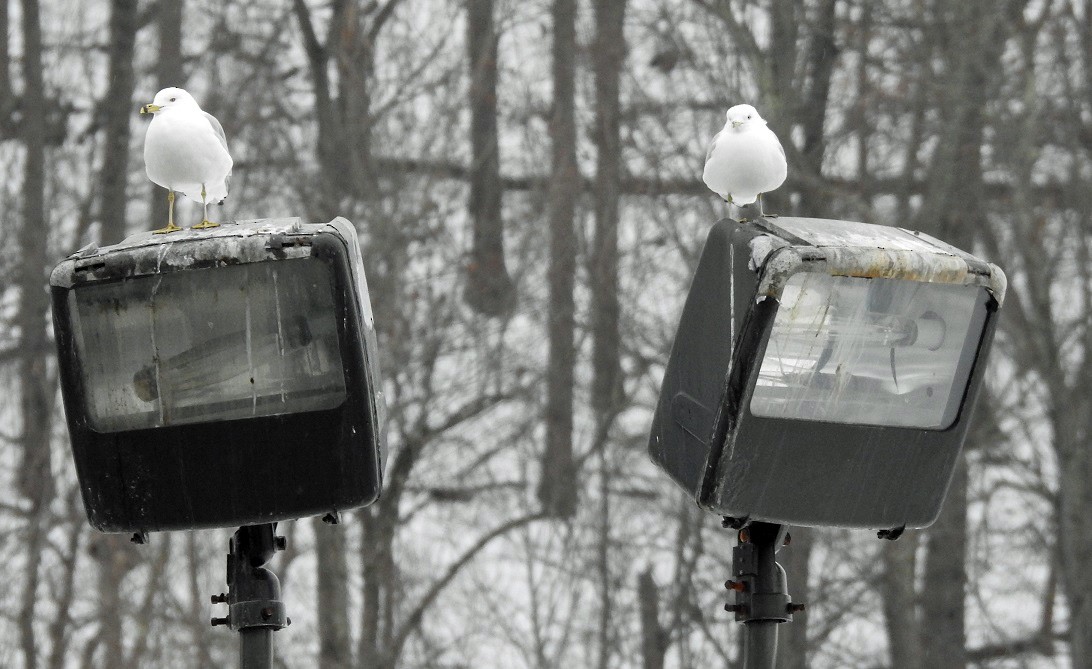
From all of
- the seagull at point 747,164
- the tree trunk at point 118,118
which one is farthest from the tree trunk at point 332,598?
the seagull at point 747,164

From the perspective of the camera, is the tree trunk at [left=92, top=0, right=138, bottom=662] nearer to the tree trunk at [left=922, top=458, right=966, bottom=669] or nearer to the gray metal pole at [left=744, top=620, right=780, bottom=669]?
the tree trunk at [left=922, top=458, right=966, bottom=669]

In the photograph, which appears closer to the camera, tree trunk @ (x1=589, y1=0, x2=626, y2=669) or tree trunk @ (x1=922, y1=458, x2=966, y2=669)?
tree trunk @ (x1=589, y1=0, x2=626, y2=669)

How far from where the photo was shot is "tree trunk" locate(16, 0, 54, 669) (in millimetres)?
9820

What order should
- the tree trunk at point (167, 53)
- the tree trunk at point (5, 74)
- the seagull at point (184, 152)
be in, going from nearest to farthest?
1. the seagull at point (184, 152)
2. the tree trunk at point (167, 53)
3. the tree trunk at point (5, 74)

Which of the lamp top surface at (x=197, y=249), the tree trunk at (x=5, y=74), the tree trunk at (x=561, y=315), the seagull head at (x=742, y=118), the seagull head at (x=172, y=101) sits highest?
the tree trunk at (x=5, y=74)

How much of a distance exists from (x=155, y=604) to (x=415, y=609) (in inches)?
59.7

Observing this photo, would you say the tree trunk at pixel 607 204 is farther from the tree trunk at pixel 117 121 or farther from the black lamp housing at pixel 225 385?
the black lamp housing at pixel 225 385

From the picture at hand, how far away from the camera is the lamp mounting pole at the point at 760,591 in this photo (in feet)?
9.09

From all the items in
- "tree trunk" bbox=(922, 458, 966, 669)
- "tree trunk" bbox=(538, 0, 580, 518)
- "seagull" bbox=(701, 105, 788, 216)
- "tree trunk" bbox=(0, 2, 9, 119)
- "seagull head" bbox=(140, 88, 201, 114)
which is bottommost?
"tree trunk" bbox=(922, 458, 966, 669)

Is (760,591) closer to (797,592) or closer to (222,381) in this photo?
(222,381)

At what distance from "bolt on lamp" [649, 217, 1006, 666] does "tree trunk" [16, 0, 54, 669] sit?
25.7 ft

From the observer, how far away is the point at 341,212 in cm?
938

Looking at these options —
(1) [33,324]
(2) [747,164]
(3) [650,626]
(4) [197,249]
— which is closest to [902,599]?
(3) [650,626]

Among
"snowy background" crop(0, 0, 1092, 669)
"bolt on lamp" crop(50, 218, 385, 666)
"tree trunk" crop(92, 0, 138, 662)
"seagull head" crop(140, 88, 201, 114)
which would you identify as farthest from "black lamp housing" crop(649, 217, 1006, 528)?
"tree trunk" crop(92, 0, 138, 662)
